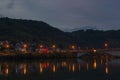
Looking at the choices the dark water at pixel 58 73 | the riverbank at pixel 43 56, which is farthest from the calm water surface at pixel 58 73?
the riverbank at pixel 43 56

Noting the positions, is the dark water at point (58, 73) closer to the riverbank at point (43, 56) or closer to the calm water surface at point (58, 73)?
the calm water surface at point (58, 73)

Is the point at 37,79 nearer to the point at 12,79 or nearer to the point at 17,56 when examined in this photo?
the point at 12,79

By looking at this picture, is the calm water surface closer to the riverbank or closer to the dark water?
the dark water

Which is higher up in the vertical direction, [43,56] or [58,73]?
[43,56]

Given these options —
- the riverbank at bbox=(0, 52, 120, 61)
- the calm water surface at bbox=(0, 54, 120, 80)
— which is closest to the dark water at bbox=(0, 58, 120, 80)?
the calm water surface at bbox=(0, 54, 120, 80)

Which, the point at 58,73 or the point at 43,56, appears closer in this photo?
the point at 58,73

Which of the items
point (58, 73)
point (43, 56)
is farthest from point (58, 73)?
point (43, 56)

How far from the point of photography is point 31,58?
125938 millimetres

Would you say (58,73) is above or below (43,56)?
below

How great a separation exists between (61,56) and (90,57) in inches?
528

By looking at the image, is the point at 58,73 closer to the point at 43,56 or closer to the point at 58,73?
the point at 58,73

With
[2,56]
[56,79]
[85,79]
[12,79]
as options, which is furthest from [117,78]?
[2,56]

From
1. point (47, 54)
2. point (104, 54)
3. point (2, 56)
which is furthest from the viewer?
point (104, 54)

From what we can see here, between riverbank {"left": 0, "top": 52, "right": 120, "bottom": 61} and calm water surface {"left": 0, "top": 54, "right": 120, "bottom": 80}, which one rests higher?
riverbank {"left": 0, "top": 52, "right": 120, "bottom": 61}
